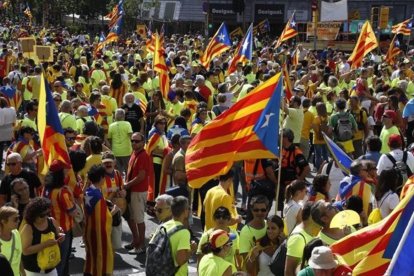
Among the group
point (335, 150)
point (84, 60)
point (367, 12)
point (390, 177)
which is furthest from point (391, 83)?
point (367, 12)

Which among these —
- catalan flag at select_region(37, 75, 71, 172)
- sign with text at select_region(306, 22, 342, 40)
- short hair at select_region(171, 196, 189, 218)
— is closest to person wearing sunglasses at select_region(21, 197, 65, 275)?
short hair at select_region(171, 196, 189, 218)

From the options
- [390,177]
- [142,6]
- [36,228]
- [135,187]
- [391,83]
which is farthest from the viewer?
[142,6]

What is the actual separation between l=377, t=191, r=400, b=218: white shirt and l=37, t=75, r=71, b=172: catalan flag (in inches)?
125

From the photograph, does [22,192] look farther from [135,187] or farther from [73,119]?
[73,119]

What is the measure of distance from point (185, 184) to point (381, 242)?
461 centimetres

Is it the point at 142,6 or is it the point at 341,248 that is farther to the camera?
the point at 142,6

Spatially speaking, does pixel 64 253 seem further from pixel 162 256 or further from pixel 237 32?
pixel 237 32

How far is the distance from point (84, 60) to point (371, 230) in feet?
59.5

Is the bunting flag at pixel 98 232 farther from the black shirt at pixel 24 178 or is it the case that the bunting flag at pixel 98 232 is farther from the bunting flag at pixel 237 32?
the bunting flag at pixel 237 32

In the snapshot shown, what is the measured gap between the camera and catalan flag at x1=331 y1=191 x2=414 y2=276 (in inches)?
220

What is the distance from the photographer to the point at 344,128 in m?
13.3

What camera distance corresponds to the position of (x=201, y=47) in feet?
107

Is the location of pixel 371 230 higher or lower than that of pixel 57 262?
higher

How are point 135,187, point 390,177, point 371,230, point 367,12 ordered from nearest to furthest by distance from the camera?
point 371,230 → point 390,177 → point 135,187 → point 367,12
